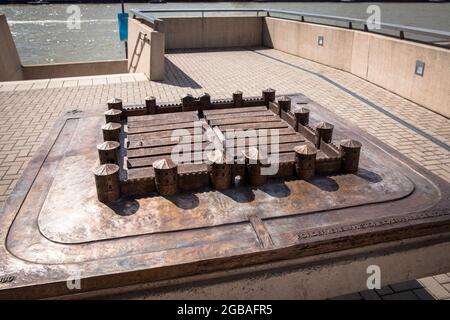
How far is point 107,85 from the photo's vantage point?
10.7 meters

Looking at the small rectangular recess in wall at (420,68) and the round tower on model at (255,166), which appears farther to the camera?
the small rectangular recess in wall at (420,68)

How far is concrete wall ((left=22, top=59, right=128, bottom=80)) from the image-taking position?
14141 mm

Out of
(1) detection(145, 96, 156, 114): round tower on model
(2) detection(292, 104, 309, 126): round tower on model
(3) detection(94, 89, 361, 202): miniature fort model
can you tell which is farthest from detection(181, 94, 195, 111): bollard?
(2) detection(292, 104, 309, 126): round tower on model

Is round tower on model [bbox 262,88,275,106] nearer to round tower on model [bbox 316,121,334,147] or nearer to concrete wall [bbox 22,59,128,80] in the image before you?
round tower on model [bbox 316,121,334,147]

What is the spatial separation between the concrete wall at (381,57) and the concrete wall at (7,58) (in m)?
10.3

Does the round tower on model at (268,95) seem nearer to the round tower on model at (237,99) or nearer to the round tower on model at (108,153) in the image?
the round tower on model at (237,99)

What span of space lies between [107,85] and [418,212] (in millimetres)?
9826

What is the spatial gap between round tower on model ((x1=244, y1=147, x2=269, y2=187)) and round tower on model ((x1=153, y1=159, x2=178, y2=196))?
53 centimetres

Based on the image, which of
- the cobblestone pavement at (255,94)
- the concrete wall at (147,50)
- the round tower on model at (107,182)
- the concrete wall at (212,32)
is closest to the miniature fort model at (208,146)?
the round tower on model at (107,182)

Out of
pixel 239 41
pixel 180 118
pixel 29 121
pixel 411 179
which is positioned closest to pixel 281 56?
pixel 239 41

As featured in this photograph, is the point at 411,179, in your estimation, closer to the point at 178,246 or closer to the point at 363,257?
the point at 363,257

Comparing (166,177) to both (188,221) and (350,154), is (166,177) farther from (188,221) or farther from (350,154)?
(350,154)

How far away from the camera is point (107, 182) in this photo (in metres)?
2.44

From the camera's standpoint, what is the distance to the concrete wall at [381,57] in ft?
26.8
